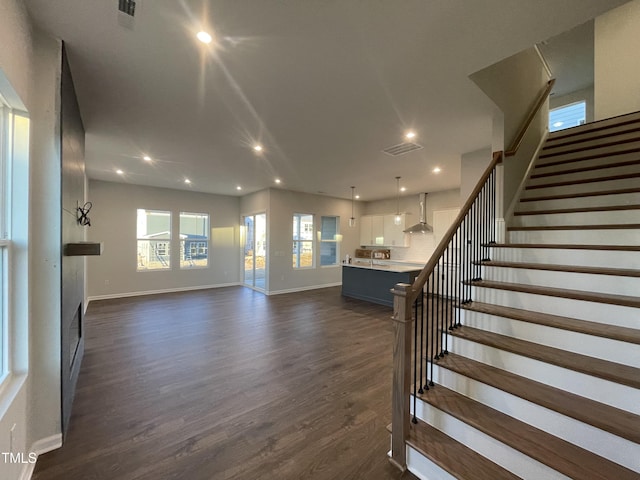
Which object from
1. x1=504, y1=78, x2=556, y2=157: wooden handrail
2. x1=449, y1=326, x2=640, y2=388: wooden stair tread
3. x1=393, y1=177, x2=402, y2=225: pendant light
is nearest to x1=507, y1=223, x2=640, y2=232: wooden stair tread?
x1=504, y1=78, x2=556, y2=157: wooden handrail

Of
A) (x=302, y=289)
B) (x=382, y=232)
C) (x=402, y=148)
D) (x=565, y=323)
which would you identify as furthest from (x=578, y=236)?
(x=302, y=289)

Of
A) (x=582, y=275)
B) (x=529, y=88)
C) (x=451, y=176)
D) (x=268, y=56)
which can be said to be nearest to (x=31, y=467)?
(x=268, y=56)

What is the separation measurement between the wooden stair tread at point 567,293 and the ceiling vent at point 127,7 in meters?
3.32

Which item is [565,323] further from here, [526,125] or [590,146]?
[590,146]

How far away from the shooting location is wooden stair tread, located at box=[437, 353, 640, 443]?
4.41 feet

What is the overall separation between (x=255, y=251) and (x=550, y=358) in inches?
282

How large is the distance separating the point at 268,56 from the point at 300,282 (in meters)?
6.34

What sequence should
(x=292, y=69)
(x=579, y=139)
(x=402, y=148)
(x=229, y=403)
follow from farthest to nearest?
(x=402, y=148), (x=579, y=139), (x=229, y=403), (x=292, y=69)

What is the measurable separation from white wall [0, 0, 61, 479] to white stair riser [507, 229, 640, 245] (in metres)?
4.24

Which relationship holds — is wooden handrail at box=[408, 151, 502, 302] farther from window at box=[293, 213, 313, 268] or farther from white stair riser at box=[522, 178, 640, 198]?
window at box=[293, 213, 313, 268]

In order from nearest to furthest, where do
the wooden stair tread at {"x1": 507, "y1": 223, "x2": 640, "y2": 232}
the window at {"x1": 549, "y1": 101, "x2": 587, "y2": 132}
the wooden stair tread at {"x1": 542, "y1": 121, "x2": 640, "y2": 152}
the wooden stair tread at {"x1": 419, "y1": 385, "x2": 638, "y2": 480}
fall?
the wooden stair tread at {"x1": 419, "y1": 385, "x2": 638, "y2": 480} < the wooden stair tread at {"x1": 507, "y1": 223, "x2": 640, "y2": 232} < the wooden stair tread at {"x1": 542, "y1": 121, "x2": 640, "y2": 152} < the window at {"x1": 549, "y1": 101, "x2": 587, "y2": 132}

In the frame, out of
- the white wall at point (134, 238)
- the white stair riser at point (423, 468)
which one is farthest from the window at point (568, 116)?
the white wall at point (134, 238)

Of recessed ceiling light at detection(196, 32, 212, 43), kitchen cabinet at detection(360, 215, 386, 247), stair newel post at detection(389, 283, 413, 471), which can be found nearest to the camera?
stair newel post at detection(389, 283, 413, 471)

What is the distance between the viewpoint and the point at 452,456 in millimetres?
1602
